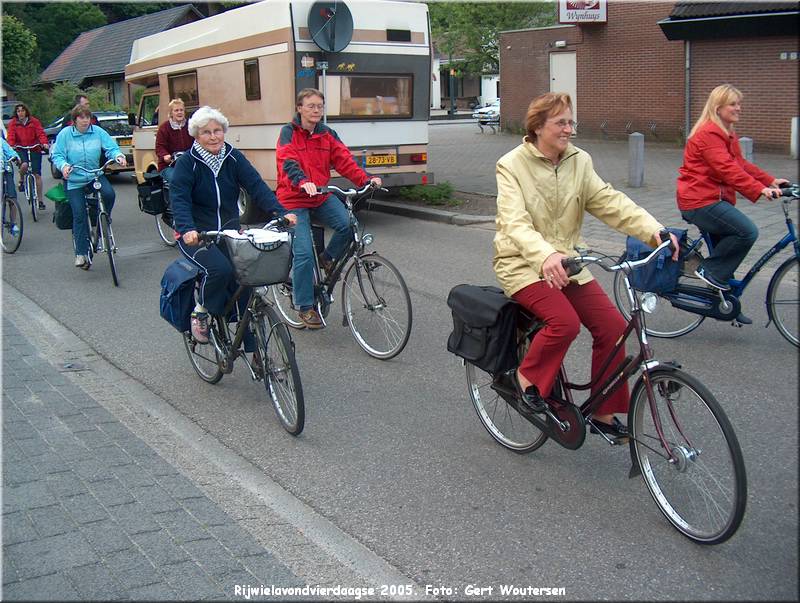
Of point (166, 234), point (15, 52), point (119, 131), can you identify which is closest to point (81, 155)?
point (166, 234)

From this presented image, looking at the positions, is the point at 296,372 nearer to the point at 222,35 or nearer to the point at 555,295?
the point at 555,295

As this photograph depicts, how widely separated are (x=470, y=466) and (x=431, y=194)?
30.9 feet

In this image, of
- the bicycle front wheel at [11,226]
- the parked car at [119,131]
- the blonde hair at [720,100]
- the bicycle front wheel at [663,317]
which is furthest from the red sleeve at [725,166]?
the parked car at [119,131]

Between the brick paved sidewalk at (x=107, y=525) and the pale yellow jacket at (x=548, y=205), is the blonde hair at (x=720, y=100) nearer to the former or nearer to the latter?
the pale yellow jacket at (x=548, y=205)

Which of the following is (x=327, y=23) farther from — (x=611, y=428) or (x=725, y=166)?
(x=611, y=428)

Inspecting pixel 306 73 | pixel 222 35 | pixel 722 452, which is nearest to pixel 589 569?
pixel 722 452

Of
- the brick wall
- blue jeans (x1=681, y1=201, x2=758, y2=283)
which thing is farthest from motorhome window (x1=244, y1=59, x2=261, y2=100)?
the brick wall

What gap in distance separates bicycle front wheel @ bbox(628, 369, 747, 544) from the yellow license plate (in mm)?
9566

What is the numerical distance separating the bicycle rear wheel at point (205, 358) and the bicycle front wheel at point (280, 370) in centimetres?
74

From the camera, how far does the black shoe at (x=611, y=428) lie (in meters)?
4.00

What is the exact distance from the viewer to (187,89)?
15.0 m

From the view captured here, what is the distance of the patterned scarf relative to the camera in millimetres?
5492

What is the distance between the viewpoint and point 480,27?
4272 centimetres

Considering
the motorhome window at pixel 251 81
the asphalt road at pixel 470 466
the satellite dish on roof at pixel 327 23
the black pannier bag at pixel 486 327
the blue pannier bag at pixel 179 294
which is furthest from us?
the motorhome window at pixel 251 81
